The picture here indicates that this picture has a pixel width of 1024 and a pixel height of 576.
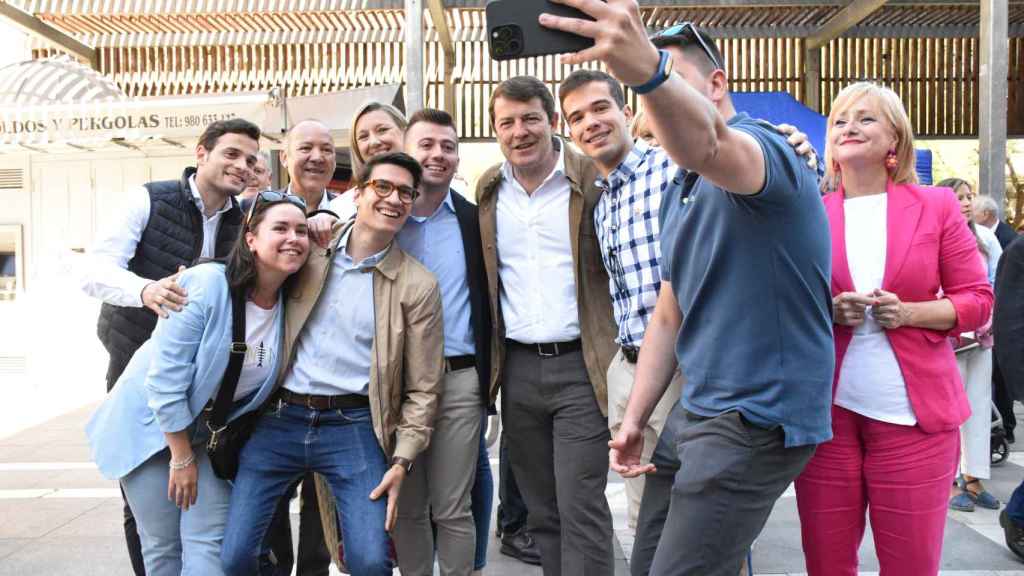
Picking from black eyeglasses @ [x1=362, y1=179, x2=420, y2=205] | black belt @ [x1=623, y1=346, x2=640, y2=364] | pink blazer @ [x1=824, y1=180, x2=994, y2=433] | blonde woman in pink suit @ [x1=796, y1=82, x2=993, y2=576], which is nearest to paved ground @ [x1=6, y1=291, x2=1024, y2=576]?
black belt @ [x1=623, y1=346, x2=640, y2=364]

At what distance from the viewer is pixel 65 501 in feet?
17.5

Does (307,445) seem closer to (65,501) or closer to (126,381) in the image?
(126,381)

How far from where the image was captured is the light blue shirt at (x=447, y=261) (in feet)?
11.0

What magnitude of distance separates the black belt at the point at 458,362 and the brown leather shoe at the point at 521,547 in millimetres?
1330

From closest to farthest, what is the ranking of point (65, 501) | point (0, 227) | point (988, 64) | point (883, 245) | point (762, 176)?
point (762, 176) → point (883, 245) → point (65, 501) → point (988, 64) → point (0, 227)

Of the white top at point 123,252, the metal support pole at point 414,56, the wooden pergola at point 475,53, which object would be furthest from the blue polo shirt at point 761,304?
the wooden pergola at point 475,53

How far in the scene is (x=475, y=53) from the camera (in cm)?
1188

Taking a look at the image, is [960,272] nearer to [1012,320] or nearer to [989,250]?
[1012,320]

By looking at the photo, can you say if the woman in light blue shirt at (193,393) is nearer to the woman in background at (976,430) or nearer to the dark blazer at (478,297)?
the dark blazer at (478,297)

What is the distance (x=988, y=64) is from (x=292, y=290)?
770 centimetres

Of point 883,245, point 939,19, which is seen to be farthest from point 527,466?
point 939,19

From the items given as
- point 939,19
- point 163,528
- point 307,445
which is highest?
point 939,19

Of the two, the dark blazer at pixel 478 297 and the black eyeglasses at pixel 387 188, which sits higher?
the black eyeglasses at pixel 387 188

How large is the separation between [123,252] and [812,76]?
10416 mm
